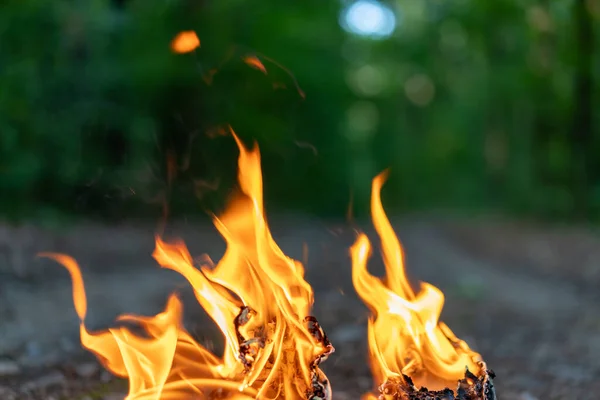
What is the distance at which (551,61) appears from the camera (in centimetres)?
2122

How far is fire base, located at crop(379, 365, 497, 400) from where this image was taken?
104 inches

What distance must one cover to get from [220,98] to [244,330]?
40.2 feet

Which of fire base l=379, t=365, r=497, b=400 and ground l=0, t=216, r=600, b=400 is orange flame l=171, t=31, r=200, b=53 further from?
fire base l=379, t=365, r=497, b=400

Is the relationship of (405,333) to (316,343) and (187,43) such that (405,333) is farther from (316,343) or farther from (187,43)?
(187,43)

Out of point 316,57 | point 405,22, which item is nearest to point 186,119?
point 316,57

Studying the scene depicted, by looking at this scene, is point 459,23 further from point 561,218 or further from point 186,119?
point 186,119

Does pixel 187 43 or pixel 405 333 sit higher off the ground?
pixel 187 43

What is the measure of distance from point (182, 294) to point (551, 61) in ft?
59.3

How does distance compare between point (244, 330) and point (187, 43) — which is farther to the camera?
point (187, 43)

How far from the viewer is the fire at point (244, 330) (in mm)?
2766

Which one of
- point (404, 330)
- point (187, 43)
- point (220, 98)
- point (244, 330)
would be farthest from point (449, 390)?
point (220, 98)

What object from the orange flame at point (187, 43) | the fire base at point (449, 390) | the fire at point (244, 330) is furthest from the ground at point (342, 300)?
the orange flame at point (187, 43)

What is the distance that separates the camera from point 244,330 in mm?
2816

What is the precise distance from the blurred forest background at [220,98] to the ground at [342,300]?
1.55m
